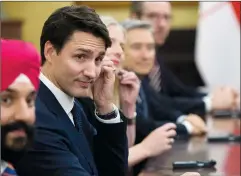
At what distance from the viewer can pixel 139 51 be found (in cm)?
293

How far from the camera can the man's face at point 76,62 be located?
5.18ft

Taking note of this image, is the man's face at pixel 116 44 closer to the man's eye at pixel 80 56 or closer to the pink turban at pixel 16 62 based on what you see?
the man's eye at pixel 80 56

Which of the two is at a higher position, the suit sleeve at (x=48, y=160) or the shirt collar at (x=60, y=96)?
the shirt collar at (x=60, y=96)

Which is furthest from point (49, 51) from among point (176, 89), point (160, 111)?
point (176, 89)

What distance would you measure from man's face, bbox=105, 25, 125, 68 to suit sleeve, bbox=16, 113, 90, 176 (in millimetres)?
816

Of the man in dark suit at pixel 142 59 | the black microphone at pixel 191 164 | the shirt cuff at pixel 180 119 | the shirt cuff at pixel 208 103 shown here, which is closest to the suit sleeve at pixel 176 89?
the shirt cuff at pixel 208 103

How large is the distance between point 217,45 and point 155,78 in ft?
5.12

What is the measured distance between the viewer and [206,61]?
207 inches

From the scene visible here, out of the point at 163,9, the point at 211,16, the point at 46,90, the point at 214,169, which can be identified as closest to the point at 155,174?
the point at 214,169

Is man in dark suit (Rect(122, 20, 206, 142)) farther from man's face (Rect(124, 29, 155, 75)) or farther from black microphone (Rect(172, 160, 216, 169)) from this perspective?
black microphone (Rect(172, 160, 216, 169))

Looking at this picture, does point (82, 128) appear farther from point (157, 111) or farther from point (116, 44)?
point (157, 111)

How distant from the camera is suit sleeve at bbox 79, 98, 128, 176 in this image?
1852 mm

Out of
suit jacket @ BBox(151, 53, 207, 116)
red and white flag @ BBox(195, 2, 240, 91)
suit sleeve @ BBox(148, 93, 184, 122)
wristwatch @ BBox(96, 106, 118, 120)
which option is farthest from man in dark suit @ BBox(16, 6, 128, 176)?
red and white flag @ BBox(195, 2, 240, 91)

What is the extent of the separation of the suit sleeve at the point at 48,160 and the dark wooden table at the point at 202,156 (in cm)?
59
